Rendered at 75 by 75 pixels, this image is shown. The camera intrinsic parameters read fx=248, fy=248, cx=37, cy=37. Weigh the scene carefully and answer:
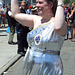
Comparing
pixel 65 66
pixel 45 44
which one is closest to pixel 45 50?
pixel 45 44

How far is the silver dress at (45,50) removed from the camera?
2666 mm

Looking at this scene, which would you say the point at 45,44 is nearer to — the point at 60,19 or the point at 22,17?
the point at 60,19

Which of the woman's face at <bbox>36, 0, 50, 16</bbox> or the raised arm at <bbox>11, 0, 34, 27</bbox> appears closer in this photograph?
the woman's face at <bbox>36, 0, 50, 16</bbox>

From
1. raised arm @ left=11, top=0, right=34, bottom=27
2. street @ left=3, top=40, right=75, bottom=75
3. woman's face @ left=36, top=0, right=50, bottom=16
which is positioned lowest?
street @ left=3, top=40, right=75, bottom=75

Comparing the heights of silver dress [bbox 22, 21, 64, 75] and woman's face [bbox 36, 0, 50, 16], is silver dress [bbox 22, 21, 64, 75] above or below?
below

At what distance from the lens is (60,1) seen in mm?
2551

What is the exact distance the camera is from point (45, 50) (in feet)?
8.98

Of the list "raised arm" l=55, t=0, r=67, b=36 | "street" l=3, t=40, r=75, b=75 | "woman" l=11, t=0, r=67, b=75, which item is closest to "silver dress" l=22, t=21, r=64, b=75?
"woman" l=11, t=0, r=67, b=75

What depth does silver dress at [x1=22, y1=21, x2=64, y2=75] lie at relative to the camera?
267cm

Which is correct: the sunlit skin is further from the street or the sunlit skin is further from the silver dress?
the street

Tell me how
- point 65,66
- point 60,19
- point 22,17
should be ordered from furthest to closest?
point 65,66, point 22,17, point 60,19

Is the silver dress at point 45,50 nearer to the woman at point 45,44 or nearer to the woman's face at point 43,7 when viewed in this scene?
the woman at point 45,44

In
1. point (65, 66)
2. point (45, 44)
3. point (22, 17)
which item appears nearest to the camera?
point (45, 44)

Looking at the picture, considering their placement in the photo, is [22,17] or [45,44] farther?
[22,17]
